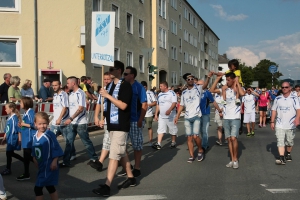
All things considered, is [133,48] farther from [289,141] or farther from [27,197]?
[27,197]

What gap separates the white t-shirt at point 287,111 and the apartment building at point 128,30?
1285 centimetres

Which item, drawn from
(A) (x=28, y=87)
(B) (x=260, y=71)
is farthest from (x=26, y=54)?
(B) (x=260, y=71)

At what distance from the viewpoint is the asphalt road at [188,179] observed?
5.54m

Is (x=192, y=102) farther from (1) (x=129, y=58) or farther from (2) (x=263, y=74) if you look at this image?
(2) (x=263, y=74)

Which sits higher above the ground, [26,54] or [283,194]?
[26,54]

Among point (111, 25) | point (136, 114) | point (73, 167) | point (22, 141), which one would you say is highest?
point (111, 25)

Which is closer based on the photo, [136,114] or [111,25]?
[136,114]

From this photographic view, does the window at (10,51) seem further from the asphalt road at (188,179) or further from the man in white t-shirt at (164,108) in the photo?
the man in white t-shirt at (164,108)

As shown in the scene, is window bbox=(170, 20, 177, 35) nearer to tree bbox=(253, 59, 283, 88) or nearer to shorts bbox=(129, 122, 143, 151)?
shorts bbox=(129, 122, 143, 151)

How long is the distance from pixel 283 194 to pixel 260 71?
10828 cm

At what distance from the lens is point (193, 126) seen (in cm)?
803

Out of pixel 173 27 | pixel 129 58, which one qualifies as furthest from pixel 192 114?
pixel 173 27

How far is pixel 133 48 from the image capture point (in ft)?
87.0

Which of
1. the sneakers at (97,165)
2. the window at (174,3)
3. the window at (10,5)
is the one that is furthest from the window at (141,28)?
the sneakers at (97,165)
